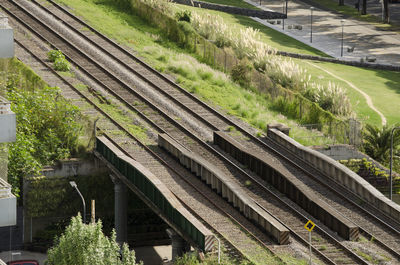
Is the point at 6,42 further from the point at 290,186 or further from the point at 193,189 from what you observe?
the point at 290,186

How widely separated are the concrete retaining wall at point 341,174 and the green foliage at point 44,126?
12440 mm

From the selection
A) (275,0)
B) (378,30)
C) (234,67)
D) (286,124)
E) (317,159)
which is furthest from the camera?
(275,0)

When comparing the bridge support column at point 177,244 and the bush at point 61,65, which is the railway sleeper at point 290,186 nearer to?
the bridge support column at point 177,244

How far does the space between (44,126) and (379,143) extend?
69.1ft

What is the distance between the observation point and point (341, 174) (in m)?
50.7

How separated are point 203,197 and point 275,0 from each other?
235 ft

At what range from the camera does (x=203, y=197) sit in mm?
47625

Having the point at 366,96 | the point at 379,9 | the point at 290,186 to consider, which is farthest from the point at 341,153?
the point at 379,9

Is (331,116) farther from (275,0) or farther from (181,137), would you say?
(275,0)

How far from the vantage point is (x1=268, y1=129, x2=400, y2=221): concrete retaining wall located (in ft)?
156

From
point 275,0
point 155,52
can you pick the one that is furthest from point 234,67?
point 275,0

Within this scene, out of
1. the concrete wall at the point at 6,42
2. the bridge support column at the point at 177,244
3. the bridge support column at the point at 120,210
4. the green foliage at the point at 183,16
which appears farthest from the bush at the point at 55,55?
the concrete wall at the point at 6,42

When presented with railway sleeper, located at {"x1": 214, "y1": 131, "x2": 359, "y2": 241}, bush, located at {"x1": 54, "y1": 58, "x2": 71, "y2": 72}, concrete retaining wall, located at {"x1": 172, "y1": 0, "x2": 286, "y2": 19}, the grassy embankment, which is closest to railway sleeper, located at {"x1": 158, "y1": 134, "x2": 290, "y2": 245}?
railway sleeper, located at {"x1": 214, "y1": 131, "x2": 359, "y2": 241}

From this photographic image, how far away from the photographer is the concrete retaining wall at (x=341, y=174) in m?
47.5
